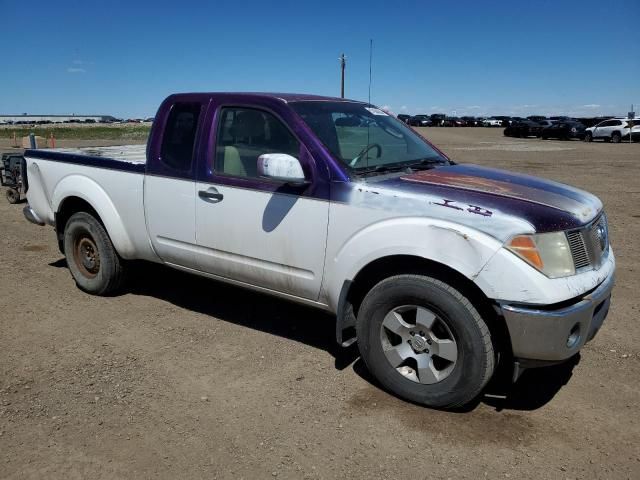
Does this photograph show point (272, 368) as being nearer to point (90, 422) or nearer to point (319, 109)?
point (90, 422)

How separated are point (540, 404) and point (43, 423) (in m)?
2.94

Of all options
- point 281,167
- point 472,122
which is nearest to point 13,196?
point 281,167

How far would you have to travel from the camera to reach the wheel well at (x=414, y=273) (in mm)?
3057

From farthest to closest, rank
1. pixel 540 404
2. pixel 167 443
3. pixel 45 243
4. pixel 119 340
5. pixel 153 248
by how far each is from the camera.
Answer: pixel 45 243, pixel 153 248, pixel 119 340, pixel 540 404, pixel 167 443

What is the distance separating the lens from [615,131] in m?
33.8

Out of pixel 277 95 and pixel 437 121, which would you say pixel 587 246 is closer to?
pixel 277 95

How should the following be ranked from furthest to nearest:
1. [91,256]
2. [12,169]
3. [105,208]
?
1. [12,169]
2. [91,256]
3. [105,208]

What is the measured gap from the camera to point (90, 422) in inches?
123

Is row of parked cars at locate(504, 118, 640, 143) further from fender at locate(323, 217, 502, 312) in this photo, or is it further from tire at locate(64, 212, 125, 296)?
fender at locate(323, 217, 502, 312)

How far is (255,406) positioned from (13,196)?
31.4ft

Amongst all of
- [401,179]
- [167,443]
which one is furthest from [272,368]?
[401,179]

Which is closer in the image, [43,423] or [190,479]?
[190,479]

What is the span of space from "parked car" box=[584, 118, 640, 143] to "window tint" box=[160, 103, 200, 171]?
35.3m

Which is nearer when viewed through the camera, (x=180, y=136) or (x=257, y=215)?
(x=257, y=215)
